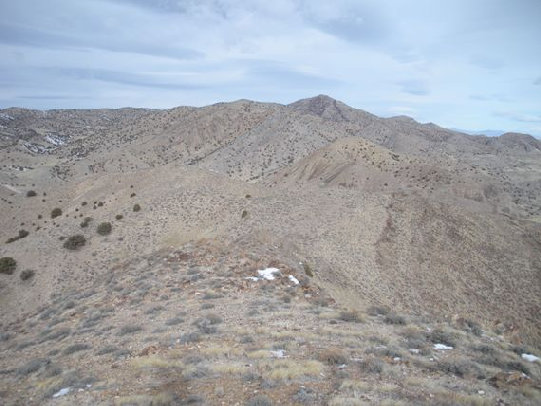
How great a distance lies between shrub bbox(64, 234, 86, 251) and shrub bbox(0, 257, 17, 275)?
354 centimetres

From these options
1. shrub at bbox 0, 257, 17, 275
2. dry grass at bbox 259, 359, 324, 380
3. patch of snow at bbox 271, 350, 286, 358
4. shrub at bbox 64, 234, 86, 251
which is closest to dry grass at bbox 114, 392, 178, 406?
dry grass at bbox 259, 359, 324, 380

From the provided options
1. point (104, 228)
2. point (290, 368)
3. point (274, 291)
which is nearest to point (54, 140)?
point (104, 228)

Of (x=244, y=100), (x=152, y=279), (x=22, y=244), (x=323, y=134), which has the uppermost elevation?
(x=244, y=100)

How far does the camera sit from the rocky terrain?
9125 millimetres

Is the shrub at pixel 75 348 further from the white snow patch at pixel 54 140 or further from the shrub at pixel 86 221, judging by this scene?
the white snow patch at pixel 54 140

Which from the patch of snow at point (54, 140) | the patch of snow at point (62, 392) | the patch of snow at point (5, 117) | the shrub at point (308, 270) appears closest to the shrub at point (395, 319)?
the shrub at point (308, 270)

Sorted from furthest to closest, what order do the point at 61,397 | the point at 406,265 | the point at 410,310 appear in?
the point at 406,265, the point at 410,310, the point at 61,397

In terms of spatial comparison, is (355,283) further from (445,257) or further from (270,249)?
(445,257)

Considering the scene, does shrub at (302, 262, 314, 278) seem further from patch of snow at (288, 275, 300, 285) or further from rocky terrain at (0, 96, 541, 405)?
patch of snow at (288, 275, 300, 285)

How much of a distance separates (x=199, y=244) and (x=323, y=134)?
8000 centimetres

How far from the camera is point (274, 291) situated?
17.2 m

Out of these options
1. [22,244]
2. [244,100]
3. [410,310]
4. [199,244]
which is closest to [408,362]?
[410,310]

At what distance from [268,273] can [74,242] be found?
18.5 meters

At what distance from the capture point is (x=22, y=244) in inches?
1203
